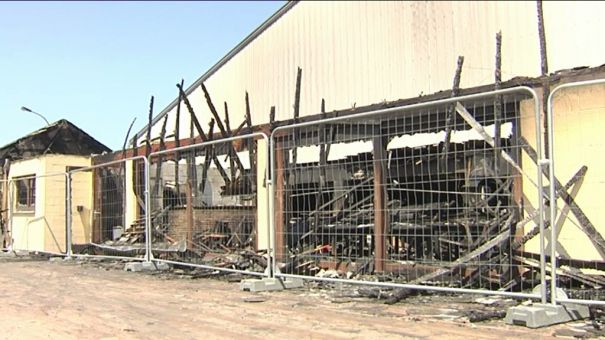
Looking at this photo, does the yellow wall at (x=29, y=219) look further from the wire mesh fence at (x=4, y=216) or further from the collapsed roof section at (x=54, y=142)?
the collapsed roof section at (x=54, y=142)

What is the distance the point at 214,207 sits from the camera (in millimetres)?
11109

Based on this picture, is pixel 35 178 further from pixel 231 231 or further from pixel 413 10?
pixel 413 10

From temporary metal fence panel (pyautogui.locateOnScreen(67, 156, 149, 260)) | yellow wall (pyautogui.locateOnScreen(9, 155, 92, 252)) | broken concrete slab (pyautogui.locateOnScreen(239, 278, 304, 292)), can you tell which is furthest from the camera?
yellow wall (pyautogui.locateOnScreen(9, 155, 92, 252))

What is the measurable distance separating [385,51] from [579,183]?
1367cm

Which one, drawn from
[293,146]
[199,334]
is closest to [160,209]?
[293,146]

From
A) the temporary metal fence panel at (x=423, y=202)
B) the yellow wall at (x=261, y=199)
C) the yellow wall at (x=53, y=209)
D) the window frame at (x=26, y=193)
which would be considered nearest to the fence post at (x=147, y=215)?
the yellow wall at (x=261, y=199)

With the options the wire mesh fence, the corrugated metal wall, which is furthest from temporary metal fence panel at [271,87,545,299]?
the wire mesh fence

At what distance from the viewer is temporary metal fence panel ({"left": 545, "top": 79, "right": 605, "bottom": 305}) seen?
24.1 ft

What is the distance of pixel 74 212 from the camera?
52.7ft

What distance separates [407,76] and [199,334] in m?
15.5

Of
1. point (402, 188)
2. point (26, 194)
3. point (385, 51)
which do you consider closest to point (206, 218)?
point (402, 188)

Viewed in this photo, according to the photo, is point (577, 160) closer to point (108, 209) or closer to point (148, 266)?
point (148, 266)

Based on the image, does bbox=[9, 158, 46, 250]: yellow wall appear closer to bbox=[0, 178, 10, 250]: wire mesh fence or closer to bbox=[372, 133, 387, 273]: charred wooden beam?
bbox=[0, 178, 10, 250]: wire mesh fence

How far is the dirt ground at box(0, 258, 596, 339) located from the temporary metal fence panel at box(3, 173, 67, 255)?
6690 millimetres
